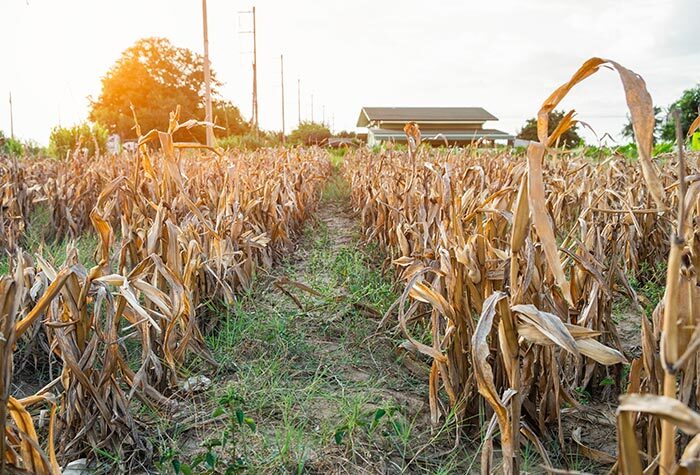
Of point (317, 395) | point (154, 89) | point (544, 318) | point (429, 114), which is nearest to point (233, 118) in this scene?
point (154, 89)

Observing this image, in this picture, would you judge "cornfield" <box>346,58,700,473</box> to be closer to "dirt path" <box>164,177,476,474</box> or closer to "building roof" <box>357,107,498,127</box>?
"dirt path" <box>164,177,476,474</box>

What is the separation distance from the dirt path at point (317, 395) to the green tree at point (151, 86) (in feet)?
128

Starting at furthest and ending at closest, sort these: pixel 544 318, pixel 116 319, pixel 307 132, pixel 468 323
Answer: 1. pixel 307 132
2. pixel 468 323
3. pixel 116 319
4. pixel 544 318

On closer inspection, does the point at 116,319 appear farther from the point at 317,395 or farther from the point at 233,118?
the point at 233,118

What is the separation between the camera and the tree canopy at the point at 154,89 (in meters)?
40.1

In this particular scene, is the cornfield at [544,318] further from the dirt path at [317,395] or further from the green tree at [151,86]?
the green tree at [151,86]

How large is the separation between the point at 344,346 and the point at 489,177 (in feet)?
8.98

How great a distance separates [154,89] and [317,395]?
4341 centimetres

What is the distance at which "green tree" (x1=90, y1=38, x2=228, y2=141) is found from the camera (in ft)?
131

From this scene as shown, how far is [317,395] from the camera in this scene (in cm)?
238

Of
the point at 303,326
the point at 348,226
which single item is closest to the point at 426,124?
the point at 348,226

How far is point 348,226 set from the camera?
24.4 ft

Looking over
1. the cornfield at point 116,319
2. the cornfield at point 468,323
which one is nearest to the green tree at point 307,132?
the cornfield at point 116,319

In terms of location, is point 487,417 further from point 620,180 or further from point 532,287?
point 620,180
